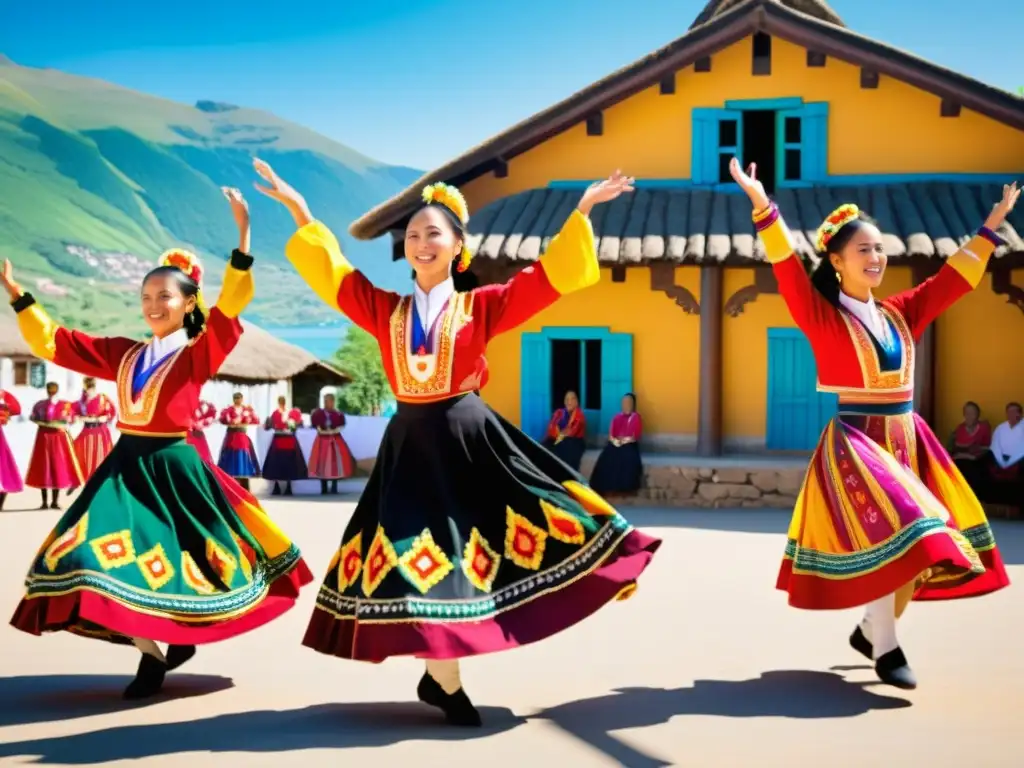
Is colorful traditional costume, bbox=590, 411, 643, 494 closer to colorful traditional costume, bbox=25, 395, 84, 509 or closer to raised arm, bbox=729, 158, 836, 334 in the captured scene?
colorful traditional costume, bbox=25, 395, 84, 509

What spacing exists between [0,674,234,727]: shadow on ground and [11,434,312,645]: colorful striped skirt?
9.4 inches

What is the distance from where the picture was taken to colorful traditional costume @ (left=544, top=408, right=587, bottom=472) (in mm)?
14508

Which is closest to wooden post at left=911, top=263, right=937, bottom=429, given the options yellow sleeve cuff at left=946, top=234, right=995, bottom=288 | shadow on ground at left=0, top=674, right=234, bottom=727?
yellow sleeve cuff at left=946, top=234, right=995, bottom=288

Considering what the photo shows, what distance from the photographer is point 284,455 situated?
16375mm

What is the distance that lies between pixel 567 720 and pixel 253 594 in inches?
52.1

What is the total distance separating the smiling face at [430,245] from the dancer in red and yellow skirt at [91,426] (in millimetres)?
10571

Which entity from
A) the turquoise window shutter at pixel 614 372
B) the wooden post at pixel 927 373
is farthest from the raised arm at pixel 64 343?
the wooden post at pixel 927 373

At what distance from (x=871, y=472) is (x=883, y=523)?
220mm

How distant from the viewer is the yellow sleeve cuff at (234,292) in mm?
5379

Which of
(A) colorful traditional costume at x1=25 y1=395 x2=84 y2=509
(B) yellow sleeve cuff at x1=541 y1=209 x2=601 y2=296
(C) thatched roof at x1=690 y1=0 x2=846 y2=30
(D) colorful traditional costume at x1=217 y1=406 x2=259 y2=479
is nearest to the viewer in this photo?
(B) yellow sleeve cuff at x1=541 y1=209 x2=601 y2=296

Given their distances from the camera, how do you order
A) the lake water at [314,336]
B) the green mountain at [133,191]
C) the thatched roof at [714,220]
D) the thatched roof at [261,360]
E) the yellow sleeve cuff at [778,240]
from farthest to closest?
the lake water at [314,336]
the green mountain at [133,191]
the thatched roof at [261,360]
the thatched roof at [714,220]
the yellow sleeve cuff at [778,240]

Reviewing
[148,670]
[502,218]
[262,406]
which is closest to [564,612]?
[148,670]

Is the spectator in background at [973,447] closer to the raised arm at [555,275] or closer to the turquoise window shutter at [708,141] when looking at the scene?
the turquoise window shutter at [708,141]

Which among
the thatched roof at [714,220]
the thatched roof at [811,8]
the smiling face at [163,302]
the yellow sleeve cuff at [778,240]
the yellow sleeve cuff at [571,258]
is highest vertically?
the thatched roof at [811,8]
